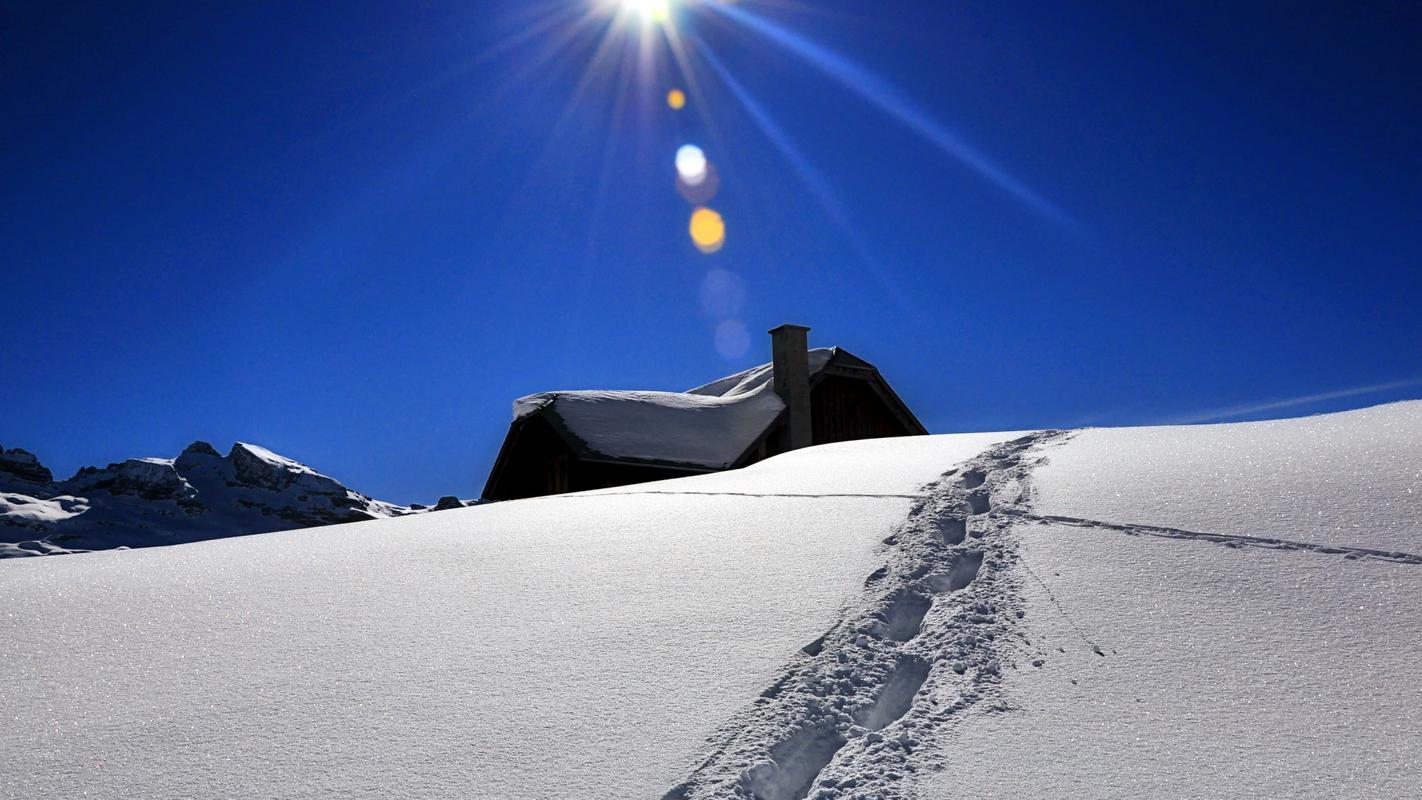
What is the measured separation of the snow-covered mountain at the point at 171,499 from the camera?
96312mm

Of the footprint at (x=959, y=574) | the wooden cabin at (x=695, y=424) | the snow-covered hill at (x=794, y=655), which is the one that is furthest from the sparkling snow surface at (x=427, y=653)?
the wooden cabin at (x=695, y=424)

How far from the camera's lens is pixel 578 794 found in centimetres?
152

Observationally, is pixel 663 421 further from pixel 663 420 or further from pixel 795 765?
pixel 795 765

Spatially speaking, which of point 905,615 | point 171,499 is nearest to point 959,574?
point 905,615

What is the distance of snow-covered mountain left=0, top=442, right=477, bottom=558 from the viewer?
3792 inches

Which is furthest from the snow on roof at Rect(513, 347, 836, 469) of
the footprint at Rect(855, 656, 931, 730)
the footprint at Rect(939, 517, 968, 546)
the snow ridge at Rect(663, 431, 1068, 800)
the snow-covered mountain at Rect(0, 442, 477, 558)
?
the snow-covered mountain at Rect(0, 442, 477, 558)

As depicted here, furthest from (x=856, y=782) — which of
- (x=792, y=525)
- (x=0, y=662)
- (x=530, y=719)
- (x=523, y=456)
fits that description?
(x=523, y=456)

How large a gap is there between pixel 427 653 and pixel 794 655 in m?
1.01

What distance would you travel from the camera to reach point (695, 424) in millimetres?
12727

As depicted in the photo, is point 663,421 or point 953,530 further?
point 663,421

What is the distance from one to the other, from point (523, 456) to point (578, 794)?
43.6 ft

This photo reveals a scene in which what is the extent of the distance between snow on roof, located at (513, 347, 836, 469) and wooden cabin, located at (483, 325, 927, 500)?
0.02m

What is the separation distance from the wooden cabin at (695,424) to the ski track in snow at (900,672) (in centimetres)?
876

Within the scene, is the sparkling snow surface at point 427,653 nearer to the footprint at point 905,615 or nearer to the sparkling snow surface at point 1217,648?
the footprint at point 905,615
